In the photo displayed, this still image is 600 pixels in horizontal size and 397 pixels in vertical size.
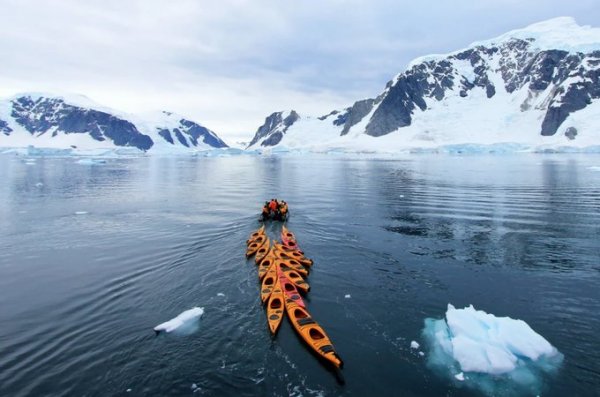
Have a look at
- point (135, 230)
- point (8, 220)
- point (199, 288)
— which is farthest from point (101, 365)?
point (8, 220)

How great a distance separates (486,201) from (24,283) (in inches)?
1409

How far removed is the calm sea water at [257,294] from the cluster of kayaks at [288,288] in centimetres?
39

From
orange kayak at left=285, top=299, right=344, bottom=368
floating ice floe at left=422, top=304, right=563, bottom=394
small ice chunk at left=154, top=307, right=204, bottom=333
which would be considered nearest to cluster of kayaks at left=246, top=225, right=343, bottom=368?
orange kayak at left=285, top=299, right=344, bottom=368

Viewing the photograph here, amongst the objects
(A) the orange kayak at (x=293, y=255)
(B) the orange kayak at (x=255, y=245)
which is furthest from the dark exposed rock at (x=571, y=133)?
(A) the orange kayak at (x=293, y=255)

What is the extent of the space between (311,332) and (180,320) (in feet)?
14.0

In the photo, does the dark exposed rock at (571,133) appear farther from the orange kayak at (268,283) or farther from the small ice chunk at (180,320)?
the small ice chunk at (180,320)

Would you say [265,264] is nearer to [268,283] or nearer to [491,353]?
[268,283]

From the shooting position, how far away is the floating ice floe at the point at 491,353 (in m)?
9.97

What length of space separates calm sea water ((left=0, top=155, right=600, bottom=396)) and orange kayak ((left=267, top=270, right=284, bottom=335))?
323 millimetres

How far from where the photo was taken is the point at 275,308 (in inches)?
532

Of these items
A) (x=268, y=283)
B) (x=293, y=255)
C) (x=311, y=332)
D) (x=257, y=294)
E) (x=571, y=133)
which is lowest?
(x=257, y=294)

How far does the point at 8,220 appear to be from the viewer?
29.7 meters

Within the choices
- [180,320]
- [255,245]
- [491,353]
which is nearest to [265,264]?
[255,245]

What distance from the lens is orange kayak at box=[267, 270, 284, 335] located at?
12.4 m
